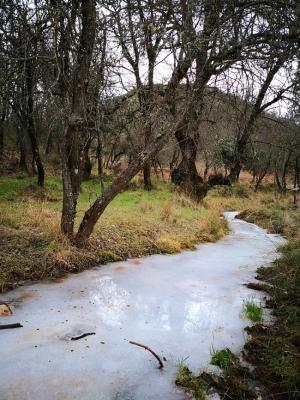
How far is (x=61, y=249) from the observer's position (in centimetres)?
616

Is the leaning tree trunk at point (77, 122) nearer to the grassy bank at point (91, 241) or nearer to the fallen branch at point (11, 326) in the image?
the grassy bank at point (91, 241)

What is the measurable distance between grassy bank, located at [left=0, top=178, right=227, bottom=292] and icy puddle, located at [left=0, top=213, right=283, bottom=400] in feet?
1.09

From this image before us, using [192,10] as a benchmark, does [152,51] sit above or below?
below

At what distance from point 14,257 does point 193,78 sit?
397 cm

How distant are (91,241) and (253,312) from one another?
131 inches

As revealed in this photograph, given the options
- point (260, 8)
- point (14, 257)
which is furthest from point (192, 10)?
point (14, 257)

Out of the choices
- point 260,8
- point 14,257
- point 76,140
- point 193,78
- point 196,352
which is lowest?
point 196,352

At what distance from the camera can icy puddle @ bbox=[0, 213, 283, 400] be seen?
3.12m

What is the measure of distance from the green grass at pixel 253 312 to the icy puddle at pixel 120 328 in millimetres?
117

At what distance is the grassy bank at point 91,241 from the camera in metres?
5.76

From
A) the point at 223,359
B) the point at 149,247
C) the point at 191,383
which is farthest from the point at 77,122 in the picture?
the point at 191,383

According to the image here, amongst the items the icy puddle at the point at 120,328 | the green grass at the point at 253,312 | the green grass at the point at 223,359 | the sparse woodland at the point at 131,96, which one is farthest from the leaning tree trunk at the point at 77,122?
the green grass at the point at 223,359

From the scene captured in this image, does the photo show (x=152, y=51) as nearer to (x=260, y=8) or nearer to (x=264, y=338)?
(x=260, y=8)

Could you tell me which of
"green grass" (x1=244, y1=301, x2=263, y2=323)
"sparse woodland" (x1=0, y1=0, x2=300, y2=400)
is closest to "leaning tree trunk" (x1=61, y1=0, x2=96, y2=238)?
"sparse woodland" (x1=0, y1=0, x2=300, y2=400)
